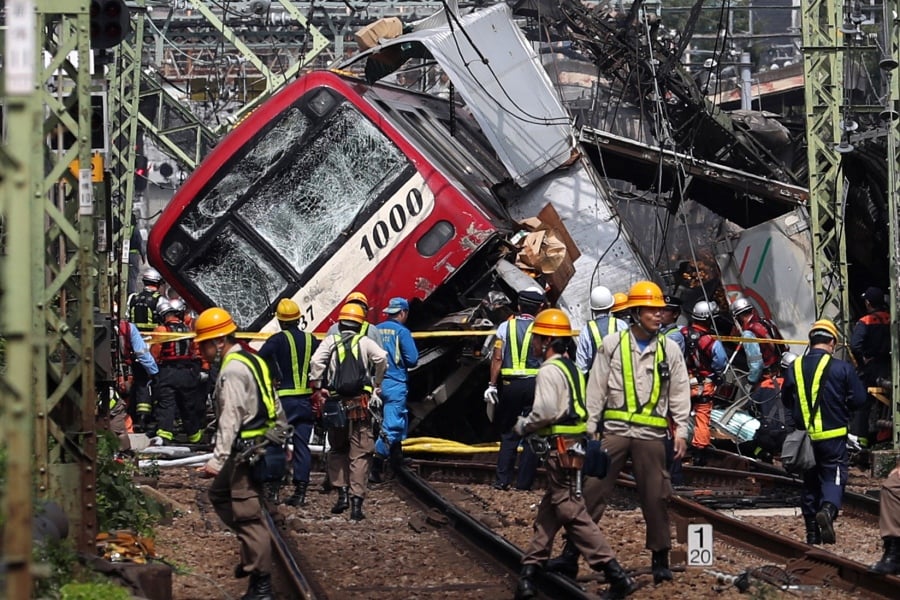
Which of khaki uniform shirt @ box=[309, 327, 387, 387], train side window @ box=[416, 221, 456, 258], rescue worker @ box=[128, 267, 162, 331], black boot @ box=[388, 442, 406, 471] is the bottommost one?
black boot @ box=[388, 442, 406, 471]

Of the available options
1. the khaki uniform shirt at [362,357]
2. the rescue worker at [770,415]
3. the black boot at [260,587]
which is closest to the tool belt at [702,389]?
the rescue worker at [770,415]

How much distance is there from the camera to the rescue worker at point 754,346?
53.5 feet

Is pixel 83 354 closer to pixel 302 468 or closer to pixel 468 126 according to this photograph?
pixel 302 468

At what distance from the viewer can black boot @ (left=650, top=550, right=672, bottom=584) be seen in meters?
8.98

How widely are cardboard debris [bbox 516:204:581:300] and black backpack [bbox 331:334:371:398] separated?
388cm

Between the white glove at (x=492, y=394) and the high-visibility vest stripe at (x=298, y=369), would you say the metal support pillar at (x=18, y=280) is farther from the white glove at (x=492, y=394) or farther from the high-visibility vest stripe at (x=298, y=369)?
the white glove at (x=492, y=394)

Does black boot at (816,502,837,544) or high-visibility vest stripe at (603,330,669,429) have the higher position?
high-visibility vest stripe at (603,330,669,429)

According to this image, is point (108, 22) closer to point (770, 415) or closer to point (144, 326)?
point (770, 415)

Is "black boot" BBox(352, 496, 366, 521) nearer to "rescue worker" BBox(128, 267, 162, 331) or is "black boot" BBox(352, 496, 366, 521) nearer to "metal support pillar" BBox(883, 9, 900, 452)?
"metal support pillar" BBox(883, 9, 900, 452)

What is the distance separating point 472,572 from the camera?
388 inches

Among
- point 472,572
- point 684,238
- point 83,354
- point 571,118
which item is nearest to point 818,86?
point 571,118

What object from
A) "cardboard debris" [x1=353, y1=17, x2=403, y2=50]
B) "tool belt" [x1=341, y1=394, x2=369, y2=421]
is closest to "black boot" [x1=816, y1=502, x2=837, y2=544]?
"tool belt" [x1=341, y1=394, x2=369, y2=421]

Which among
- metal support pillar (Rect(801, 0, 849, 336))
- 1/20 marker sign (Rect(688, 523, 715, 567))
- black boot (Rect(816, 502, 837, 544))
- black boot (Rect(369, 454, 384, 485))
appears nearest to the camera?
1/20 marker sign (Rect(688, 523, 715, 567))

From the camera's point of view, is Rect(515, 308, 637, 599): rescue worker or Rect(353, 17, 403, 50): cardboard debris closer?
Rect(515, 308, 637, 599): rescue worker
